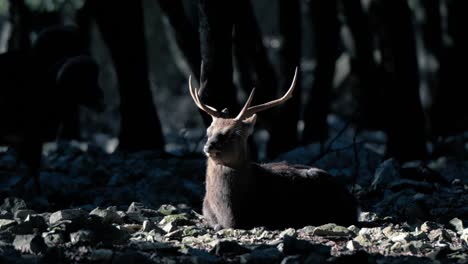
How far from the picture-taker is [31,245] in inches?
269

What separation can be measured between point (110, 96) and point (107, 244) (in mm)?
19967

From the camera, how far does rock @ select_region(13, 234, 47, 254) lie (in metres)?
6.81

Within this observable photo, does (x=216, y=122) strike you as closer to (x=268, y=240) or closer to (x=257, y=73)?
(x=268, y=240)

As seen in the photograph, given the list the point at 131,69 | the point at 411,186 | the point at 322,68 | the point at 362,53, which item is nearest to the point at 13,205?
the point at 411,186

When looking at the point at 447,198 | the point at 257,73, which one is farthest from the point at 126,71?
the point at 447,198

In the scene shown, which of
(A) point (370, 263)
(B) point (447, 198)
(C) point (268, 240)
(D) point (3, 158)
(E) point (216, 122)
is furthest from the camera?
(D) point (3, 158)

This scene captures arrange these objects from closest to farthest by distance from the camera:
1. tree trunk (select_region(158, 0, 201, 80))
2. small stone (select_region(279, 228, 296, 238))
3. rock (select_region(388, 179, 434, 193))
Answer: small stone (select_region(279, 228, 296, 238))
rock (select_region(388, 179, 434, 193))
tree trunk (select_region(158, 0, 201, 80))

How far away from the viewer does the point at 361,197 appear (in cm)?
1030

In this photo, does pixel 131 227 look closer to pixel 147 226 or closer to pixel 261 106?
pixel 147 226

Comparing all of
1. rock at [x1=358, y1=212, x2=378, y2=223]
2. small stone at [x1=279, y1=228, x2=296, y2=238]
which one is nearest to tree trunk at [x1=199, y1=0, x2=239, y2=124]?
rock at [x1=358, y1=212, x2=378, y2=223]

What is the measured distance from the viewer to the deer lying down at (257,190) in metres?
8.23

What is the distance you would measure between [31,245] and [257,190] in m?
2.27

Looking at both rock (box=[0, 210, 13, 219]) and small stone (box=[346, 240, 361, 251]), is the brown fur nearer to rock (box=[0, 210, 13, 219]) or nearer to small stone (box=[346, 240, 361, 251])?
small stone (box=[346, 240, 361, 251])

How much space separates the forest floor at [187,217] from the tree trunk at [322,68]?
0.57 metres
